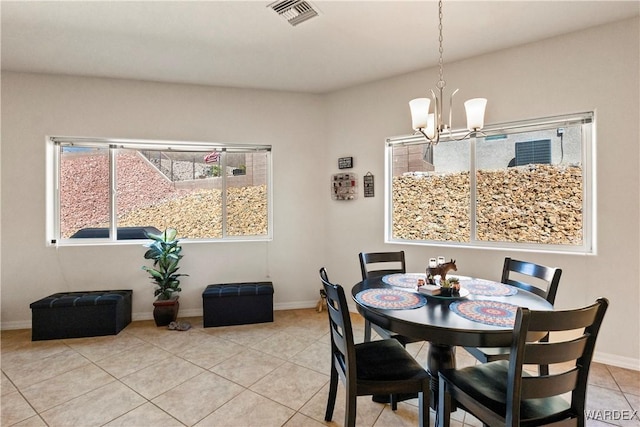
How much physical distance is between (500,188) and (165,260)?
3643mm

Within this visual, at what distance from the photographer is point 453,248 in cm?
302

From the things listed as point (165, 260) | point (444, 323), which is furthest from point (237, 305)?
point (444, 323)

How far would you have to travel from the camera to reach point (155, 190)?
3.60 m

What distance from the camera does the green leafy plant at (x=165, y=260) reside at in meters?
3.20

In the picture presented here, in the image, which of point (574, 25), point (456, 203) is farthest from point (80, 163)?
point (574, 25)

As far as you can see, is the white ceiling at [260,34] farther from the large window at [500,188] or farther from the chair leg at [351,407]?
the chair leg at [351,407]

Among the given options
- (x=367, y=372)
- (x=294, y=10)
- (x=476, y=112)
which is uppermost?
(x=294, y=10)

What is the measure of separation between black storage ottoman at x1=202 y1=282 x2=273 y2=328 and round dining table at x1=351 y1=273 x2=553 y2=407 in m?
1.69

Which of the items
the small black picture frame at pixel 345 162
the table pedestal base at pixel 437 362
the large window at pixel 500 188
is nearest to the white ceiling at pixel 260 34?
the large window at pixel 500 188

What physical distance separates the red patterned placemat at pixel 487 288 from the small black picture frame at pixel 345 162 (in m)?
2.05

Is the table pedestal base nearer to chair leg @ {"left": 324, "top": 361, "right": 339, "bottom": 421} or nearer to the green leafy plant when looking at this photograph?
chair leg @ {"left": 324, "top": 361, "right": 339, "bottom": 421}

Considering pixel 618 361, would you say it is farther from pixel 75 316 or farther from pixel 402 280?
pixel 75 316

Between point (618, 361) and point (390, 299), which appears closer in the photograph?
point (390, 299)

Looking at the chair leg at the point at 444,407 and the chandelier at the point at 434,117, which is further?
the chandelier at the point at 434,117
